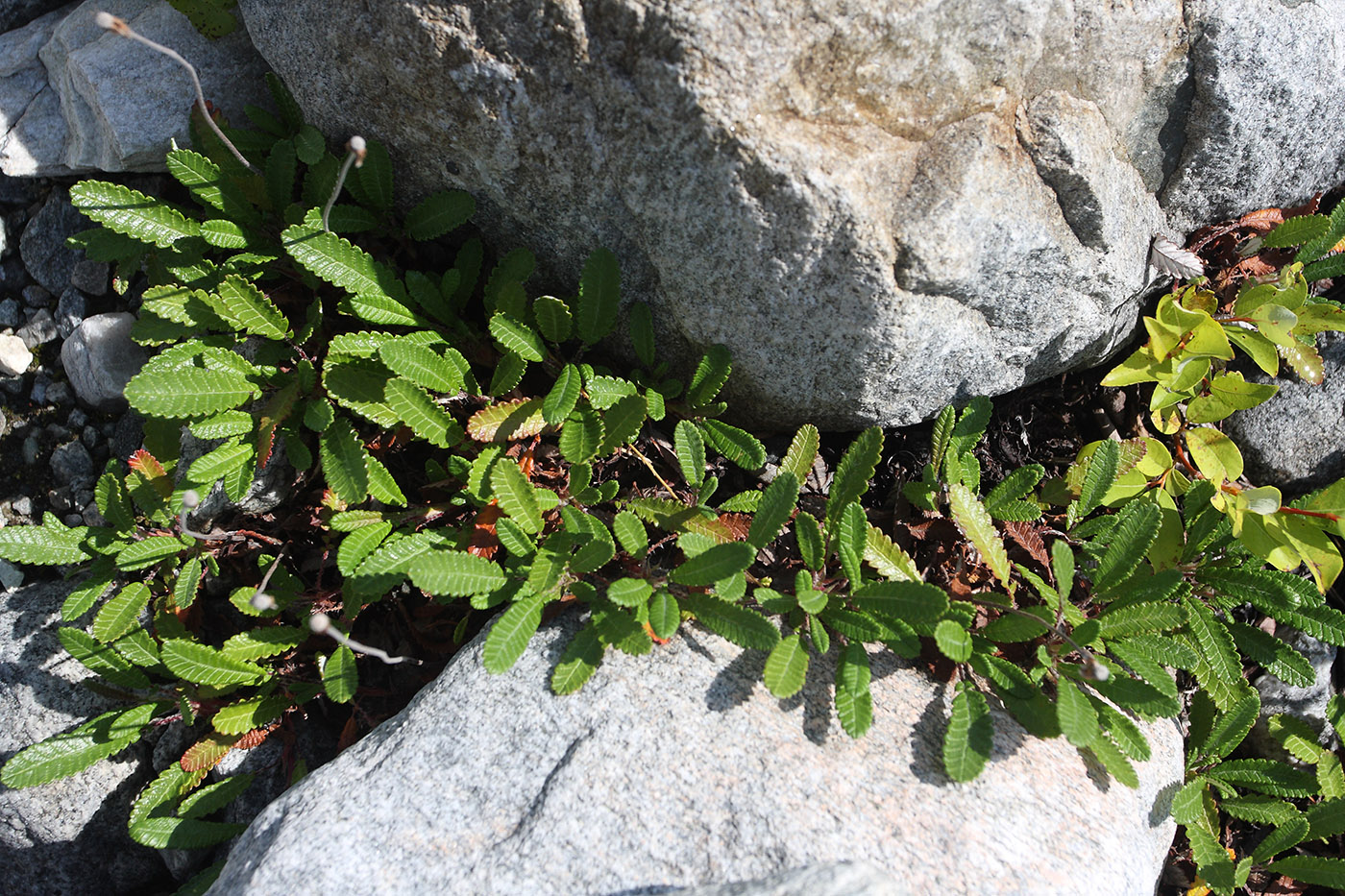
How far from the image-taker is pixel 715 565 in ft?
8.25

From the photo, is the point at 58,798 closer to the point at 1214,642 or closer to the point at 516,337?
the point at 516,337

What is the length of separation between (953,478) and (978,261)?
71 centimetres

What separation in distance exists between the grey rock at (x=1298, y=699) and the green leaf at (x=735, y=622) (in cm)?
225

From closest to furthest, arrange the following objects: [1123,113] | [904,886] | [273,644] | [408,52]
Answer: [904,886]
[408,52]
[1123,113]
[273,644]

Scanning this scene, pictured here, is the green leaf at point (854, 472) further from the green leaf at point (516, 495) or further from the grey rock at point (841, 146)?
the green leaf at point (516, 495)

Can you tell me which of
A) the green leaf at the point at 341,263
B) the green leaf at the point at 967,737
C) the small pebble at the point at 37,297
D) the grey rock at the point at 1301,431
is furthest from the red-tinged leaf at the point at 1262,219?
the small pebble at the point at 37,297

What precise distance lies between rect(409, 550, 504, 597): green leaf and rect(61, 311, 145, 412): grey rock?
5.32 feet

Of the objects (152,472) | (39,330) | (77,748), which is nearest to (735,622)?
(152,472)

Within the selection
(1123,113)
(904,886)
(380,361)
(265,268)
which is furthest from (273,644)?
(1123,113)

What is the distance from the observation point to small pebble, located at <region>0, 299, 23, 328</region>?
355 centimetres

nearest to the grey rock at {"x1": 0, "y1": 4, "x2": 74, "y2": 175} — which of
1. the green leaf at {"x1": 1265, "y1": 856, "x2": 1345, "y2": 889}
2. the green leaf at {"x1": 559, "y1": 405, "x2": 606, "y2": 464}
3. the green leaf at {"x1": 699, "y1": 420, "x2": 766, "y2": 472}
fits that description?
the green leaf at {"x1": 559, "y1": 405, "x2": 606, "y2": 464}

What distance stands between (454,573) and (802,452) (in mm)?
1177

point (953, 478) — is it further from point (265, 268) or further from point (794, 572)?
point (265, 268)

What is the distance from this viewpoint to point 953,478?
2881mm
